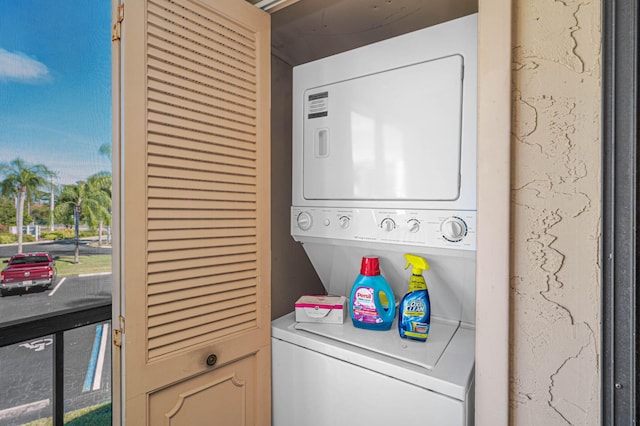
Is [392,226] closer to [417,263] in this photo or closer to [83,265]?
[417,263]

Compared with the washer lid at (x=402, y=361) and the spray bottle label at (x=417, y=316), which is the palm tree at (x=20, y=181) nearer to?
the washer lid at (x=402, y=361)

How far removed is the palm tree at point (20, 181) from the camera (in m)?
1.66

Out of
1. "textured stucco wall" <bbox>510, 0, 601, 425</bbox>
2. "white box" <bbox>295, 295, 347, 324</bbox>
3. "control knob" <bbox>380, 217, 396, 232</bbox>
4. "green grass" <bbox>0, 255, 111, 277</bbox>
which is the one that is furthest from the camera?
"white box" <bbox>295, 295, 347, 324</bbox>

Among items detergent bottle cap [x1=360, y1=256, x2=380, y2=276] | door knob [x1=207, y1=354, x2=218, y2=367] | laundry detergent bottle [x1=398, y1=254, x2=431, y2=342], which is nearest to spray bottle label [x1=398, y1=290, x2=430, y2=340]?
laundry detergent bottle [x1=398, y1=254, x2=431, y2=342]

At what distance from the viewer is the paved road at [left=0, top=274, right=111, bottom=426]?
1718mm

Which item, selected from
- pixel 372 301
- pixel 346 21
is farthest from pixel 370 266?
pixel 346 21

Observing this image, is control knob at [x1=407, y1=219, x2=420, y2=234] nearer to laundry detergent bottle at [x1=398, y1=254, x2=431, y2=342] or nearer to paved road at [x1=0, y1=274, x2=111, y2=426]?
laundry detergent bottle at [x1=398, y1=254, x2=431, y2=342]

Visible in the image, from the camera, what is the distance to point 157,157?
4.86ft

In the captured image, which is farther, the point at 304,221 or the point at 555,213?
the point at 304,221

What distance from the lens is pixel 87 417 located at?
2090 millimetres

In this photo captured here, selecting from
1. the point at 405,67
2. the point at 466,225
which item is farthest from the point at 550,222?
the point at 405,67

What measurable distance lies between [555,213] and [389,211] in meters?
0.80

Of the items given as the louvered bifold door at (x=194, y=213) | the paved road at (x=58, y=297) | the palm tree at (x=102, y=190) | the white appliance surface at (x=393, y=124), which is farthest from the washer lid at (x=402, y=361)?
the palm tree at (x=102, y=190)

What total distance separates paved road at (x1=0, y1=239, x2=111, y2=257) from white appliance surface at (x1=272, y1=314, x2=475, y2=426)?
1.19 meters
